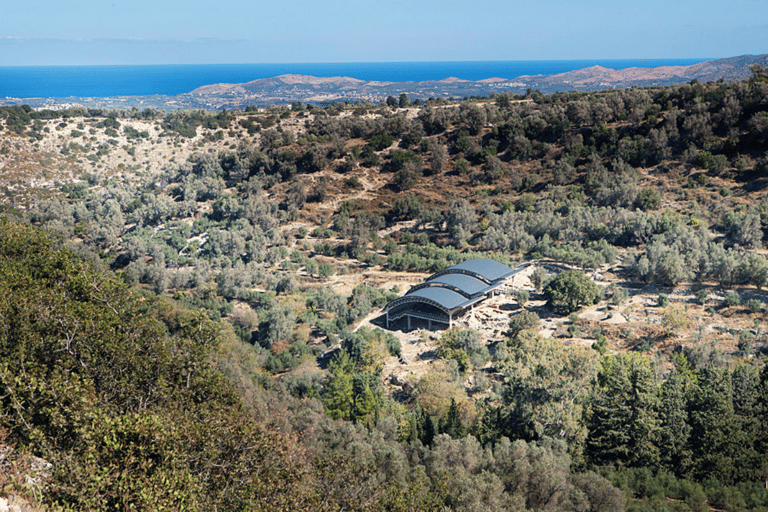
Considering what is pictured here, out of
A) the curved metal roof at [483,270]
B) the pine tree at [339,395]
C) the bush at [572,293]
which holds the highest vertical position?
the curved metal roof at [483,270]

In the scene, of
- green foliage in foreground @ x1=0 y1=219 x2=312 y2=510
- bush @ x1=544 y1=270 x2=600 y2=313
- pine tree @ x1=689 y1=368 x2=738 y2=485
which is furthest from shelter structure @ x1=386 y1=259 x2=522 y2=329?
green foliage in foreground @ x1=0 y1=219 x2=312 y2=510

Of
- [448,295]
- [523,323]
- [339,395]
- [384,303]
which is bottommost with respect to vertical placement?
[384,303]

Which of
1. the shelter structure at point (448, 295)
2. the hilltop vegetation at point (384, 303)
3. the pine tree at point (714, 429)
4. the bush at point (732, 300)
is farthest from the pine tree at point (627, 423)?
the bush at point (732, 300)

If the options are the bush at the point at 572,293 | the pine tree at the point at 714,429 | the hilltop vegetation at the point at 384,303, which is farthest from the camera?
the bush at the point at 572,293

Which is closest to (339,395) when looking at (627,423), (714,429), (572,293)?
(627,423)

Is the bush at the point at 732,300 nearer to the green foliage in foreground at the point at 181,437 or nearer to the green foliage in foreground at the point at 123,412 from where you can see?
the green foliage in foreground at the point at 181,437

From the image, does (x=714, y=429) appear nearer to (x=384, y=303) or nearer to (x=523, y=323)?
(x=523, y=323)
